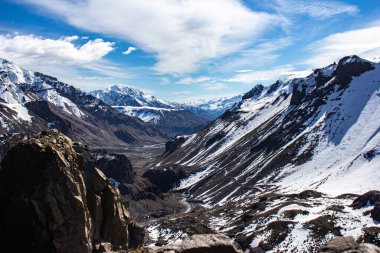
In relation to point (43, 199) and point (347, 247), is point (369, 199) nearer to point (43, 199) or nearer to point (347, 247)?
point (347, 247)

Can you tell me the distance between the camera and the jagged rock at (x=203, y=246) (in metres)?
23.1

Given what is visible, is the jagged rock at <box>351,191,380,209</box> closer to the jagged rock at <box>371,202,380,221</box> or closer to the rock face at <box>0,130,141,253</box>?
the jagged rock at <box>371,202,380,221</box>

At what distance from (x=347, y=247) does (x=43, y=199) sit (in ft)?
60.6

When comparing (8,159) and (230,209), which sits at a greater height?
(8,159)

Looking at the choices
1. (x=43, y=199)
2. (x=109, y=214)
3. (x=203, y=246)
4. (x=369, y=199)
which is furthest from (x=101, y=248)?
(x=369, y=199)

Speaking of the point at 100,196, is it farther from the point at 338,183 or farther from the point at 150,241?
the point at 338,183

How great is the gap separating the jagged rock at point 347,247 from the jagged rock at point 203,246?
5.59 metres

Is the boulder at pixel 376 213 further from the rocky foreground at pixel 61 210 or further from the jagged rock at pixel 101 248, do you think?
the jagged rock at pixel 101 248

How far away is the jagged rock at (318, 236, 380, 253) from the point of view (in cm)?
1914

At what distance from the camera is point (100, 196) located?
132 ft

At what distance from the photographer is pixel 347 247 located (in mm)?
19641

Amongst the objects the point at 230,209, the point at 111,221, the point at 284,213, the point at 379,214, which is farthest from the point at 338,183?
the point at 111,221

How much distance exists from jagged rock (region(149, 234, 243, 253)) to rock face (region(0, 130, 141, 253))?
6.89 metres

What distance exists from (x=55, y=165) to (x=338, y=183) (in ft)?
593
